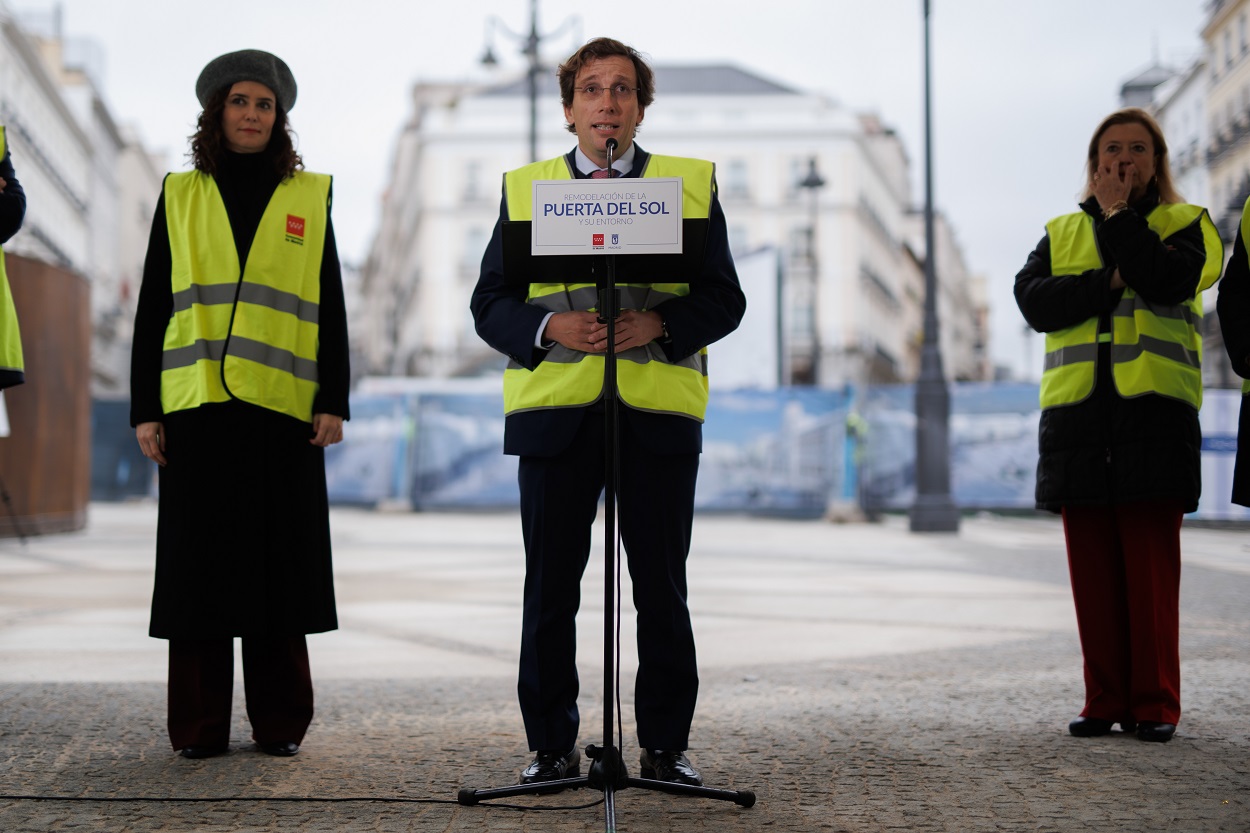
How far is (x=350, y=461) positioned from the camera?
26.9m

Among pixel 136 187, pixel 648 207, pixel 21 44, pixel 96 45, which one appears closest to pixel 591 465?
pixel 648 207

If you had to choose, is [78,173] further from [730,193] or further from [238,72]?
[238,72]

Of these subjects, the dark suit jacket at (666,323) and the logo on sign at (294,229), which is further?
the logo on sign at (294,229)

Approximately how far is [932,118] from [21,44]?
4245 cm

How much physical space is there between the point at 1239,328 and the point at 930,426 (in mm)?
16382

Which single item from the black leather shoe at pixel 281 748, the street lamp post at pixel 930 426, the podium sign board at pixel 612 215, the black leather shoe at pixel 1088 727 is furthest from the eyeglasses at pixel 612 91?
the street lamp post at pixel 930 426

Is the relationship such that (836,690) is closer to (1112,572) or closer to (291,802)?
(1112,572)

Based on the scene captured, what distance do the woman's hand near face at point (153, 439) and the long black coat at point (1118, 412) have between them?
2874 mm

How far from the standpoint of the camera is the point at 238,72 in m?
4.68

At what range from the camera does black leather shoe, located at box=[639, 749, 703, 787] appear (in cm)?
404

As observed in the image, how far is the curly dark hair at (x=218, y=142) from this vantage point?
473 centimetres

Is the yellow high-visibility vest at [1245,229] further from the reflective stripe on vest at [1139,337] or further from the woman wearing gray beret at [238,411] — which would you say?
the woman wearing gray beret at [238,411]

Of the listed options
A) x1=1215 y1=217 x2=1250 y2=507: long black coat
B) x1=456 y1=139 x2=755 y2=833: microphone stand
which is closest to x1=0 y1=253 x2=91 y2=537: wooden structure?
x1=456 y1=139 x2=755 y2=833: microphone stand

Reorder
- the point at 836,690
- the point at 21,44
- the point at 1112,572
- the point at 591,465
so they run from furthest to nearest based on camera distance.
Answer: the point at 21,44 → the point at 836,690 → the point at 1112,572 → the point at 591,465
